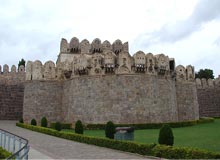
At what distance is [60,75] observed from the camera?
89.9 feet

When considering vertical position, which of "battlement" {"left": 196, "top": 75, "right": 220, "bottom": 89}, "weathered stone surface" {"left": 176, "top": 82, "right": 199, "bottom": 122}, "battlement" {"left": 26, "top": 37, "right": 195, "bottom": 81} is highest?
"battlement" {"left": 26, "top": 37, "right": 195, "bottom": 81}

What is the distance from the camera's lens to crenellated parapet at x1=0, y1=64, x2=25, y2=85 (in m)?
35.5

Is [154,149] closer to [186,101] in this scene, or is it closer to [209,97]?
[186,101]

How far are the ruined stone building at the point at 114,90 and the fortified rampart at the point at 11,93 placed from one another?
29.1 ft

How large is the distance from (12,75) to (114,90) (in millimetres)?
19554

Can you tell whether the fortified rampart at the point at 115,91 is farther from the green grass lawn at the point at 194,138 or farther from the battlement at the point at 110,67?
the green grass lawn at the point at 194,138

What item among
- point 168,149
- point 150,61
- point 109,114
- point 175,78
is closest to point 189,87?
point 175,78

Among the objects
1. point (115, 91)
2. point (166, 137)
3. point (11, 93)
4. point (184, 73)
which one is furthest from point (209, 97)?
point (166, 137)

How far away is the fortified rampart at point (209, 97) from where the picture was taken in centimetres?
3641

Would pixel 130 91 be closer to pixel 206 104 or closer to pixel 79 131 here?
pixel 79 131

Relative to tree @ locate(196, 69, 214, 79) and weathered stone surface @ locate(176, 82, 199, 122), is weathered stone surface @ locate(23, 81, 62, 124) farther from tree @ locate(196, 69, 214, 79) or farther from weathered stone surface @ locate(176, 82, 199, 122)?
tree @ locate(196, 69, 214, 79)

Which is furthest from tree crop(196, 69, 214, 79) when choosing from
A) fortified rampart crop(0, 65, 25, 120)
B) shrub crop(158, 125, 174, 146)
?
shrub crop(158, 125, 174, 146)

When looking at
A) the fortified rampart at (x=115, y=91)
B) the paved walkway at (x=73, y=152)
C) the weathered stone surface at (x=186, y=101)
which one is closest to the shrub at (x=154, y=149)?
the paved walkway at (x=73, y=152)

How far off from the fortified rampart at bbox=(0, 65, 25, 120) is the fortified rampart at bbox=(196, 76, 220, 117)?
2430 centimetres
